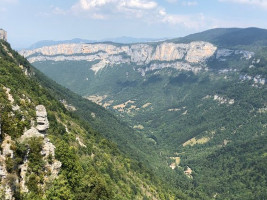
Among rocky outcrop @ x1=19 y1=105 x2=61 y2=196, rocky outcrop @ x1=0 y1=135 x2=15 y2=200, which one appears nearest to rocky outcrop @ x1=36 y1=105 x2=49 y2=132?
rocky outcrop @ x1=19 y1=105 x2=61 y2=196

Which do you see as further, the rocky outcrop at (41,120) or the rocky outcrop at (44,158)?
the rocky outcrop at (41,120)

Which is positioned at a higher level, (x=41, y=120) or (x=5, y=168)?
(x=41, y=120)

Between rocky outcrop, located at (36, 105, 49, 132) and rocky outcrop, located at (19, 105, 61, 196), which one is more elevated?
rocky outcrop, located at (36, 105, 49, 132)

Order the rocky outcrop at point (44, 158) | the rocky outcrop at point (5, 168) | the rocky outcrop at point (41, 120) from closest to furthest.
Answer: the rocky outcrop at point (5, 168) < the rocky outcrop at point (44, 158) < the rocky outcrop at point (41, 120)

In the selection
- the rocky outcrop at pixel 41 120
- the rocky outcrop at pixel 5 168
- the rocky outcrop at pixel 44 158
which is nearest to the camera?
the rocky outcrop at pixel 5 168

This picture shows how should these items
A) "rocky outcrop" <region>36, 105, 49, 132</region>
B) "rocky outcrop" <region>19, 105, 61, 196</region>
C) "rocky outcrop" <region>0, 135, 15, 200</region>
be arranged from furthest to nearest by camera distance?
"rocky outcrop" <region>36, 105, 49, 132</region> < "rocky outcrop" <region>19, 105, 61, 196</region> < "rocky outcrop" <region>0, 135, 15, 200</region>

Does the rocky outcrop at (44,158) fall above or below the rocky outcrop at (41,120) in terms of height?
below

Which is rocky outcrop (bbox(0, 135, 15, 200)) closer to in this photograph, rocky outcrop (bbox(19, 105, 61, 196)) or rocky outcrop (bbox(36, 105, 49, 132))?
rocky outcrop (bbox(19, 105, 61, 196))

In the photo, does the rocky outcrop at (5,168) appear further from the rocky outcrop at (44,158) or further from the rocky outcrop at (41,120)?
the rocky outcrop at (41,120)

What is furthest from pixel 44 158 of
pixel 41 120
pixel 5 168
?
pixel 41 120

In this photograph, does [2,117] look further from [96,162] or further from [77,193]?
[96,162]

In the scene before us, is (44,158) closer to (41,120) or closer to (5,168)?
(5,168)

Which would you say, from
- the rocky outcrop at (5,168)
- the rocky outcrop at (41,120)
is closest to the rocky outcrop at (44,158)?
the rocky outcrop at (41,120)
